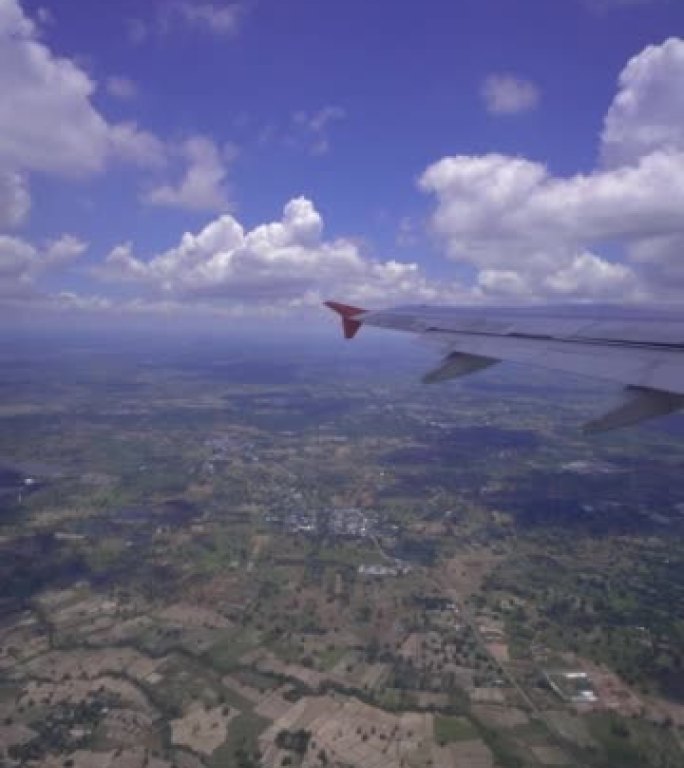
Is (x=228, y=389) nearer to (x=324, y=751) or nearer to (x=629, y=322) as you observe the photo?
(x=324, y=751)

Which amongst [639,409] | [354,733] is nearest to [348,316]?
[639,409]

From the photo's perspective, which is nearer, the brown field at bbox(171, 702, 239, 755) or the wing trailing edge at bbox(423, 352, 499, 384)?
the wing trailing edge at bbox(423, 352, 499, 384)

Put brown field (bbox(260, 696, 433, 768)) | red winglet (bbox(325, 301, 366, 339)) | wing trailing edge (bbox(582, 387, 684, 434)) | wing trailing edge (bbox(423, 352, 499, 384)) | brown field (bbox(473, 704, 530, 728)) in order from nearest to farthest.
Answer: wing trailing edge (bbox(582, 387, 684, 434)), wing trailing edge (bbox(423, 352, 499, 384)), red winglet (bbox(325, 301, 366, 339)), brown field (bbox(260, 696, 433, 768)), brown field (bbox(473, 704, 530, 728))

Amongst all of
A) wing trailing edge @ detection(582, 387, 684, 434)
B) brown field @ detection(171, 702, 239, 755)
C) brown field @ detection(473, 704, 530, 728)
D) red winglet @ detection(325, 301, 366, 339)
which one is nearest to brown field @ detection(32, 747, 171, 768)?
brown field @ detection(171, 702, 239, 755)

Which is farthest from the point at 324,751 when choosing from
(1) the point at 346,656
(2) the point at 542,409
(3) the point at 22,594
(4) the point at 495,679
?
(2) the point at 542,409

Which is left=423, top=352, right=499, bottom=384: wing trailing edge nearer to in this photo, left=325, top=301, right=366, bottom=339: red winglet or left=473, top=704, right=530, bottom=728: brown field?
left=325, top=301, right=366, bottom=339: red winglet

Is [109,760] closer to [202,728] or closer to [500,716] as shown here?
[202,728]

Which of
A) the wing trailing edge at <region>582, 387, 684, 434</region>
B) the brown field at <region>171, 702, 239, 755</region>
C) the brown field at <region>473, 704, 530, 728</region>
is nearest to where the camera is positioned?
the wing trailing edge at <region>582, 387, 684, 434</region>

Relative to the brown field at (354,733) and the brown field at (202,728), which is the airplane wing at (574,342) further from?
the brown field at (202,728)
